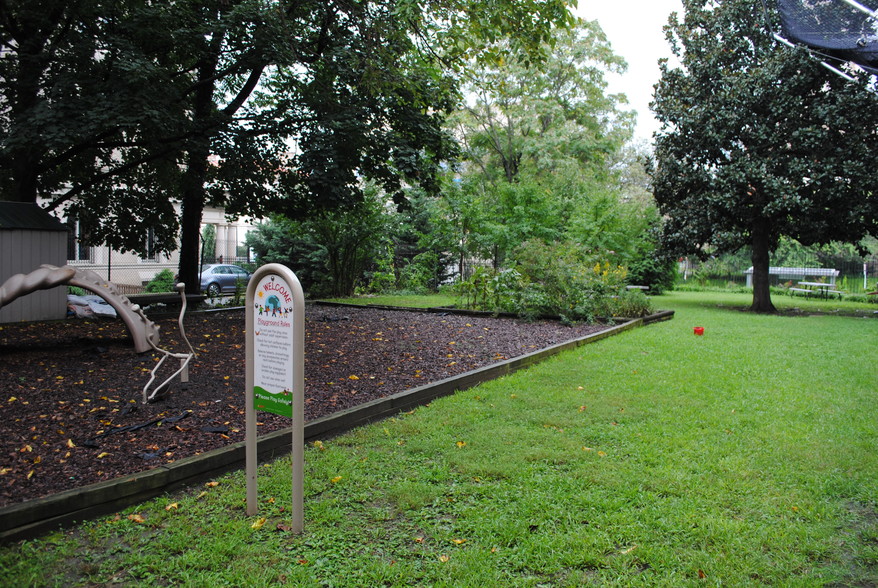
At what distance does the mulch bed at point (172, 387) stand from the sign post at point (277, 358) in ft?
3.59

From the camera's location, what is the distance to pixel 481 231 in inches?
790

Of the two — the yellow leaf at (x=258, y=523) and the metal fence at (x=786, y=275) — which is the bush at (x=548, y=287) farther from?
the metal fence at (x=786, y=275)

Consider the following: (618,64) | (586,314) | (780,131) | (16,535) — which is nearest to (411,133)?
(586,314)

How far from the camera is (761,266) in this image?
57.4ft

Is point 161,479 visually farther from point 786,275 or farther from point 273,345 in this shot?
point 786,275

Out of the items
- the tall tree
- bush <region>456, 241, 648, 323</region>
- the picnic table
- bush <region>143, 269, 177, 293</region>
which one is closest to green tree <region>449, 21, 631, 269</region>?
the tall tree

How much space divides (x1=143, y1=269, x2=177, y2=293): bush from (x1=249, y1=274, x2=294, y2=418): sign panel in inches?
829

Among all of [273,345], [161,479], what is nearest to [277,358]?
[273,345]

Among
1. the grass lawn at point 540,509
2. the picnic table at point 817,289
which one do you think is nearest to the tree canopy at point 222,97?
the grass lawn at point 540,509

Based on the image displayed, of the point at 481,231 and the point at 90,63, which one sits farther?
the point at 481,231

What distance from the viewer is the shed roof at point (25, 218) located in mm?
9344

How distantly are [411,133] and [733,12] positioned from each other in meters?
11.2

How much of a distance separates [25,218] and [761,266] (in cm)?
1865

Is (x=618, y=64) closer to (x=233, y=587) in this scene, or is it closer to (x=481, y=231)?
(x=481, y=231)
